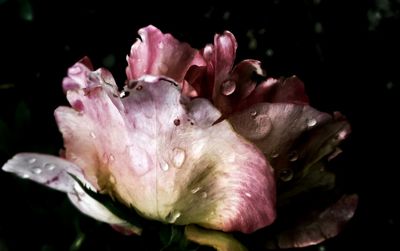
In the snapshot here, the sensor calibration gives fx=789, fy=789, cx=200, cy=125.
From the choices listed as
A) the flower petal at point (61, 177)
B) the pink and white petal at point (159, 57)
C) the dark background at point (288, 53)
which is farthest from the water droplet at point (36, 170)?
the dark background at point (288, 53)

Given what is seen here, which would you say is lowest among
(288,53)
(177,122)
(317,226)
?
(288,53)

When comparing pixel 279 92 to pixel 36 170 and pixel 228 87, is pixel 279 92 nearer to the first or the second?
pixel 228 87

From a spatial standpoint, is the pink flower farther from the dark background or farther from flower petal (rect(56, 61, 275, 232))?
the dark background

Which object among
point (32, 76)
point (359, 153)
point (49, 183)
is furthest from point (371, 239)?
point (49, 183)

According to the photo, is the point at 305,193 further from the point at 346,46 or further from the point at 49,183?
the point at 346,46

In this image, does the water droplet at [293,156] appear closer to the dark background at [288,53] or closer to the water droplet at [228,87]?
the water droplet at [228,87]

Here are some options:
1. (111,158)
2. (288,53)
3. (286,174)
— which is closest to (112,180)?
(111,158)
